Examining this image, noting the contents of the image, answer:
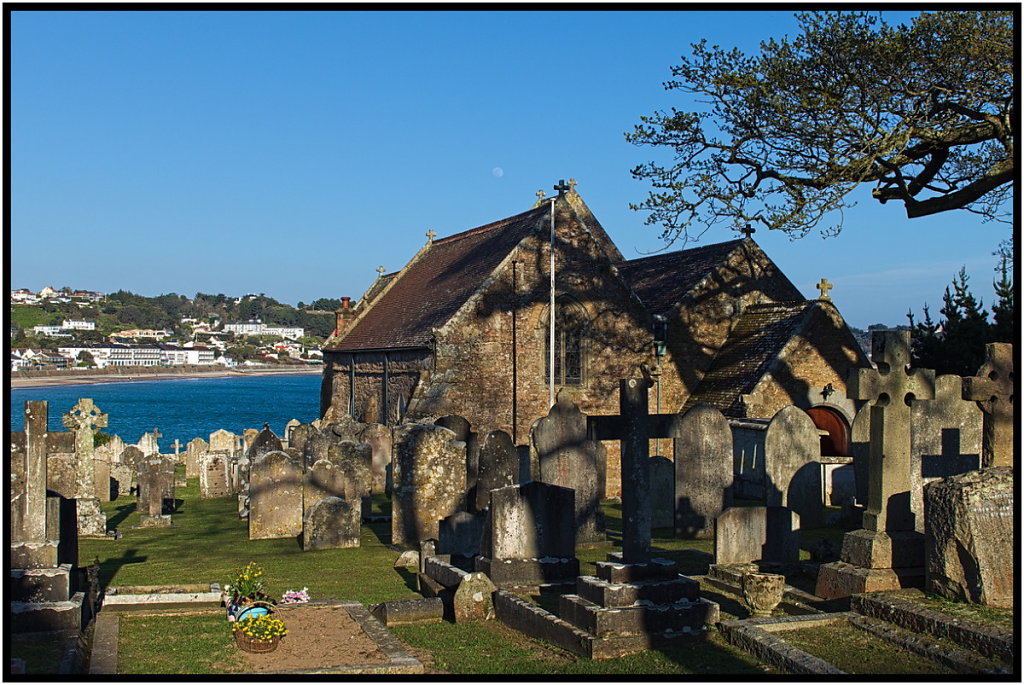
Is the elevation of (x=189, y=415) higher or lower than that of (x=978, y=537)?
lower

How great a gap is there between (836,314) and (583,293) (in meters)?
6.58

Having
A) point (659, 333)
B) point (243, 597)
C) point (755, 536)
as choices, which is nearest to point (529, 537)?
point (755, 536)

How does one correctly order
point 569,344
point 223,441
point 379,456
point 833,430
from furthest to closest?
point 223,441 < point 569,344 < point 833,430 < point 379,456

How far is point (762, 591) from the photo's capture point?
9469mm

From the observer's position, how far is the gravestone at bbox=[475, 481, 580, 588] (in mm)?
11164

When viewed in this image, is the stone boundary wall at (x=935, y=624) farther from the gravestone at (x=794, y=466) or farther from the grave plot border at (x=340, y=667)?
the gravestone at (x=794, y=466)

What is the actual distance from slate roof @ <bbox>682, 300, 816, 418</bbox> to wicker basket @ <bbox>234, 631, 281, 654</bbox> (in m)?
16.6

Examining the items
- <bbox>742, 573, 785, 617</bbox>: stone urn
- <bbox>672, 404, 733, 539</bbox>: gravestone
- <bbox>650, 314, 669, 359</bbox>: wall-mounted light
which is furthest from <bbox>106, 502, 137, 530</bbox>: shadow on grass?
<bbox>742, 573, 785, 617</bbox>: stone urn

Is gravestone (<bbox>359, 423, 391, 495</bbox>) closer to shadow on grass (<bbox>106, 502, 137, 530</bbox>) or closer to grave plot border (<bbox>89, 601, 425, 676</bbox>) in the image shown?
shadow on grass (<bbox>106, 502, 137, 530</bbox>)

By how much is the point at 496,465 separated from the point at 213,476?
11.2 meters

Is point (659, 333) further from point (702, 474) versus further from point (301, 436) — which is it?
point (301, 436)

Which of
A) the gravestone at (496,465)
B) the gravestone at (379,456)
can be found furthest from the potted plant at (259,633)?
the gravestone at (379,456)

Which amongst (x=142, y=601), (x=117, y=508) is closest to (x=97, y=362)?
(x=117, y=508)

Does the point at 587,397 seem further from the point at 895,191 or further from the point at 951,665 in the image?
the point at 951,665
